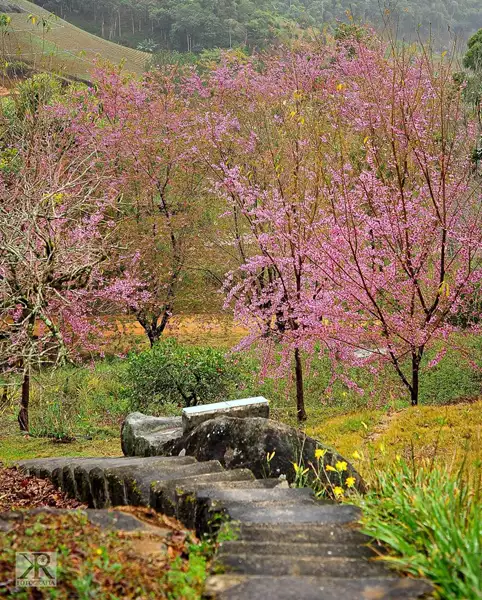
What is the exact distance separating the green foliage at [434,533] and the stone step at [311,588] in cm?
15

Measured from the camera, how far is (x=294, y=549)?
10.7 ft

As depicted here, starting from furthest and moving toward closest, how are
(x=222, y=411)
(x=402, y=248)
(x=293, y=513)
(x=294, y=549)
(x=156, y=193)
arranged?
(x=156, y=193) → (x=402, y=248) → (x=222, y=411) → (x=293, y=513) → (x=294, y=549)

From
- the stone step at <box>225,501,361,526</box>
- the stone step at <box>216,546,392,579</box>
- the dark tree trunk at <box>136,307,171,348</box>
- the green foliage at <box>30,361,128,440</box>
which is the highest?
the stone step at <box>216,546,392,579</box>

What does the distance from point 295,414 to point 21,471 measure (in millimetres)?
6150

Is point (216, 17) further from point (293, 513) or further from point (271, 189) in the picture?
point (293, 513)

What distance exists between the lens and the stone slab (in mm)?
7383

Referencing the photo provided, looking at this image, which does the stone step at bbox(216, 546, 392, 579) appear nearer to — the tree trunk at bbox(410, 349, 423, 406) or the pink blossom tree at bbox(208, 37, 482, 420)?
the pink blossom tree at bbox(208, 37, 482, 420)

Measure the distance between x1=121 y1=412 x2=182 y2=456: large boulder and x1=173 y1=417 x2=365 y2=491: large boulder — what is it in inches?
80.3

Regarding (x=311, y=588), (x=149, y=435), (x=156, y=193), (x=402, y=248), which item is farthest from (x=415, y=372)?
(x=156, y=193)

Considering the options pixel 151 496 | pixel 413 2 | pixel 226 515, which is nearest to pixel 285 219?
pixel 151 496

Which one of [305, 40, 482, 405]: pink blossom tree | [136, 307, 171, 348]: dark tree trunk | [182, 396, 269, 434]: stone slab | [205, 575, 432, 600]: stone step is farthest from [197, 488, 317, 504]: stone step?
[136, 307, 171, 348]: dark tree trunk

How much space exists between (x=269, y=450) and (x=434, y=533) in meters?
2.19

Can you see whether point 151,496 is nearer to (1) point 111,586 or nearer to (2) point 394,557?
(1) point 111,586

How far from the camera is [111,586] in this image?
2953mm
